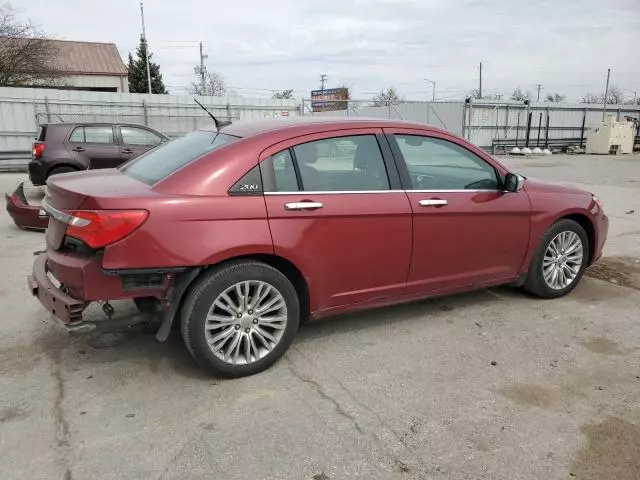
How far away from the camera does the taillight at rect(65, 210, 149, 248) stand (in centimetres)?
309

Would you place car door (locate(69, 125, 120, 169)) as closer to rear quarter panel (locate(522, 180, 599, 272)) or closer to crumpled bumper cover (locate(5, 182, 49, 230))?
crumpled bumper cover (locate(5, 182, 49, 230))

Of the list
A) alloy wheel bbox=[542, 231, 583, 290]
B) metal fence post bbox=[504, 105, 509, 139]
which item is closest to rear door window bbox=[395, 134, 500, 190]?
alloy wheel bbox=[542, 231, 583, 290]

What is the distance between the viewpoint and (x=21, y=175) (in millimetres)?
16969

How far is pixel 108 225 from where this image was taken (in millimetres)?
3092

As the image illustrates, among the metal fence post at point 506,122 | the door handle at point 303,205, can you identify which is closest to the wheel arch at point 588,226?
the door handle at point 303,205

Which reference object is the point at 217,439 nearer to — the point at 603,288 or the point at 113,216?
the point at 113,216

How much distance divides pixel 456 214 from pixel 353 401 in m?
1.73

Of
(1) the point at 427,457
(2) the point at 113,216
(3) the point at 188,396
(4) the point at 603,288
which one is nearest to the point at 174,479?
(3) the point at 188,396

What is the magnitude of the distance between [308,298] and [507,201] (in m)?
1.92

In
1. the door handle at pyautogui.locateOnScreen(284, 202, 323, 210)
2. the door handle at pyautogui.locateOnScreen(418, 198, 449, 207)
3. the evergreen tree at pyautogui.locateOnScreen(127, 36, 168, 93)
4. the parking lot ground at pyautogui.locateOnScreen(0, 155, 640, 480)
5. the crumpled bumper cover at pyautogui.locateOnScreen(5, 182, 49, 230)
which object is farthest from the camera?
the evergreen tree at pyautogui.locateOnScreen(127, 36, 168, 93)

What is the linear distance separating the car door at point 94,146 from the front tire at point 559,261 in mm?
8959

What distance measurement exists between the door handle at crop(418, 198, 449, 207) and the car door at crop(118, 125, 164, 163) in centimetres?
862

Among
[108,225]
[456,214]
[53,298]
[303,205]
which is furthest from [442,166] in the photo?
[53,298]

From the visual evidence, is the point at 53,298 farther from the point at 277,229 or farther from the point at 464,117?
the point at 464,117
